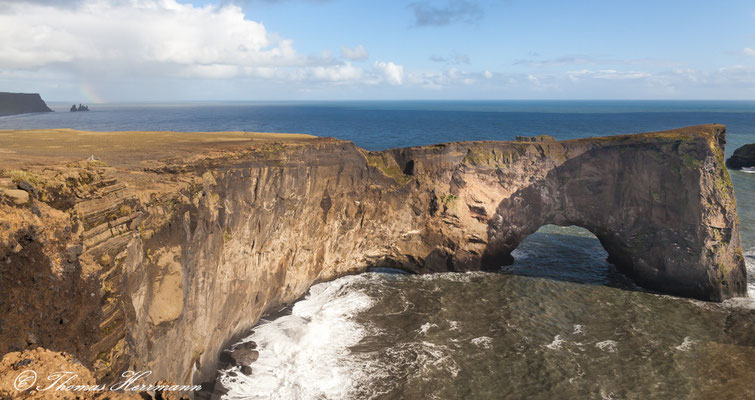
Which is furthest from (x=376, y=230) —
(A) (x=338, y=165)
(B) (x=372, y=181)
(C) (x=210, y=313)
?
(C) (x=210, y=313)

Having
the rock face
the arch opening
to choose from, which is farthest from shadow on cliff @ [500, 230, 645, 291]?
the rock face

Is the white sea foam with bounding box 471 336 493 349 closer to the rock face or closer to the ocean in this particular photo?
the ocean

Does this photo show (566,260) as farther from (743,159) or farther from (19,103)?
(19,103)

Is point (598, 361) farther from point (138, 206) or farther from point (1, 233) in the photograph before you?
point (1, 233)

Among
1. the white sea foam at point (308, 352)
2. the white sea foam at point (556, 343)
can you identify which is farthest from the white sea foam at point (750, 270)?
the white sea foam at point (308, 352)

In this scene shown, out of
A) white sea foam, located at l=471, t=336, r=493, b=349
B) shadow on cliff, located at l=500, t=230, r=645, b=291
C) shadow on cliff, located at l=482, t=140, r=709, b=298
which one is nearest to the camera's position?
white sea foam, located at l=471, t=336, r=493, b=349

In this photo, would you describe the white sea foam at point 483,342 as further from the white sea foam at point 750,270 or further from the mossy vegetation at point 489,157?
the white sea foam at point 750,270

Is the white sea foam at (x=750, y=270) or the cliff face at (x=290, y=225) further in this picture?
the white sea foam at (x=750, y=270)
